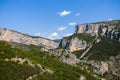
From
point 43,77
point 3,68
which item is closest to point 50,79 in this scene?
point 43,77

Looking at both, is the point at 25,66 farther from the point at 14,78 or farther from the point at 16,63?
the point at 14,78

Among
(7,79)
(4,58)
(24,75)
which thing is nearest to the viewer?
(7,79)

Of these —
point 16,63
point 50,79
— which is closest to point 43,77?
point 50,79

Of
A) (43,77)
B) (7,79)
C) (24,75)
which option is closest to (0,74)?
(7,79)

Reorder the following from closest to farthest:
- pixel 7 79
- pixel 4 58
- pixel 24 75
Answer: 1. pixel 7 79
2. pixel 24 75
3. pixel 4 58

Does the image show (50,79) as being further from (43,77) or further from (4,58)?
(4,58)

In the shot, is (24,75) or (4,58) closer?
(24,75)

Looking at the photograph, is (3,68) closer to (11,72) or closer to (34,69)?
(11,72)

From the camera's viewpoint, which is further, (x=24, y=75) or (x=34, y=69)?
(x=34, y=69)
